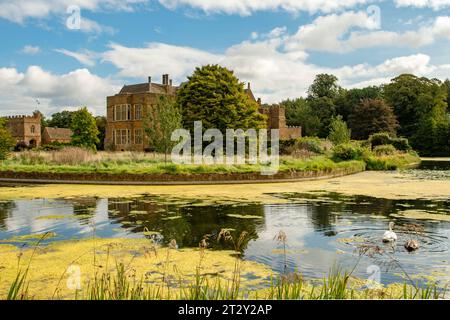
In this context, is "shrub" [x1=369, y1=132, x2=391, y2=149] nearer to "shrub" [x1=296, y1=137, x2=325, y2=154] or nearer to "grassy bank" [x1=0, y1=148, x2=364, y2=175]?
"shrub" [x1=296, y1=137, x2=325, y2=154]

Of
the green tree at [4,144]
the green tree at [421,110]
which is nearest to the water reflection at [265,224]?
the green tree at [4,144]

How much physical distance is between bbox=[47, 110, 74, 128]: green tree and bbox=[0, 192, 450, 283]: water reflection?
89289mm

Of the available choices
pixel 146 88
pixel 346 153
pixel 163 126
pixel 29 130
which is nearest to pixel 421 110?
pixel 346 153

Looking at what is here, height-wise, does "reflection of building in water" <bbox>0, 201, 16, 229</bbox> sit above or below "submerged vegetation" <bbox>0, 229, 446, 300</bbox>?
below

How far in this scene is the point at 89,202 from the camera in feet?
46.7

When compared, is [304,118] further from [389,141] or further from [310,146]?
[310,146]

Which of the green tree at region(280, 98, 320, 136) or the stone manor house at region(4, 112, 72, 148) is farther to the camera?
the stone manor house at region(4, 112, 72, 148)

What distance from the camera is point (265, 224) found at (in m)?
10.3

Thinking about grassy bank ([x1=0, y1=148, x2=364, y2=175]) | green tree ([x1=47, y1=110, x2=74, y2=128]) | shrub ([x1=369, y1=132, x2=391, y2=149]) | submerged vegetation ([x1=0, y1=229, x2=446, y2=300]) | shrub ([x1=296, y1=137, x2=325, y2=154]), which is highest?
green tree ([x1=47, y1=110, x2=74, y2=128])

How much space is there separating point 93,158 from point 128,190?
8.88 m

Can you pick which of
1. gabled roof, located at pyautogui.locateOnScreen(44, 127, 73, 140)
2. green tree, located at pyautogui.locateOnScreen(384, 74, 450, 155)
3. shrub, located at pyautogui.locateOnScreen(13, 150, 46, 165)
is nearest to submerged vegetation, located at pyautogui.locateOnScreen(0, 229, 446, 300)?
shrub, located at pyautogui.locateOnScreen(13, 150, 46, 165)

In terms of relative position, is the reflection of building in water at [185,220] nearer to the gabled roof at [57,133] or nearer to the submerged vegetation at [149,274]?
the submerged vegetation at [149,274]

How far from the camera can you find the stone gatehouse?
3041 inches

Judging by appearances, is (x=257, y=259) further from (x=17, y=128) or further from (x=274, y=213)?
(x=17, y=128)
